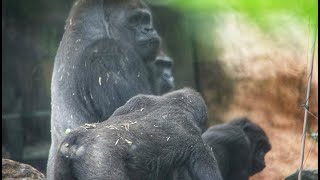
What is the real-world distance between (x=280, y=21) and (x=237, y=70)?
73 centimetres

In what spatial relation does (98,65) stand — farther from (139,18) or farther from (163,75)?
(163,75)

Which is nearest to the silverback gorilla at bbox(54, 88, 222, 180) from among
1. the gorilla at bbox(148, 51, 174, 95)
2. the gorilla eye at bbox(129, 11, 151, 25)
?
the gorilla at bbox(148, 51, 174, 95)

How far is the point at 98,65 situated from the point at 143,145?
1.28 metres

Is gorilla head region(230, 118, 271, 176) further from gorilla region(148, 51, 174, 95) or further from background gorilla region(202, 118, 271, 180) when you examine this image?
gorilla region(148, 51, 174, 95)

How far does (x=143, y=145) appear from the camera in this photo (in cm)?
392

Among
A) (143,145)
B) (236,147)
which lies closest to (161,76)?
(236,147)

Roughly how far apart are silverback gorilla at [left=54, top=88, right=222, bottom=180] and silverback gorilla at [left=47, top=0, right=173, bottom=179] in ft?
2.46

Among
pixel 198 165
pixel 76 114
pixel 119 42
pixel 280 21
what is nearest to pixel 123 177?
pixel 198 165

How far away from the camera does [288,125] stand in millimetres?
6469

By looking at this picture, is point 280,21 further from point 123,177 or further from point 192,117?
point 123,177

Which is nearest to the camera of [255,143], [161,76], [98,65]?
[98,65]

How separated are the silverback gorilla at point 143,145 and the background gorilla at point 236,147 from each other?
1043mm

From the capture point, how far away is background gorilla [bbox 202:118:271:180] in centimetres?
545

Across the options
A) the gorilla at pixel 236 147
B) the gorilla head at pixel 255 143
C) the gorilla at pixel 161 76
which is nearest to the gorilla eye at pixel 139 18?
the gorilla at pixel 161 76
